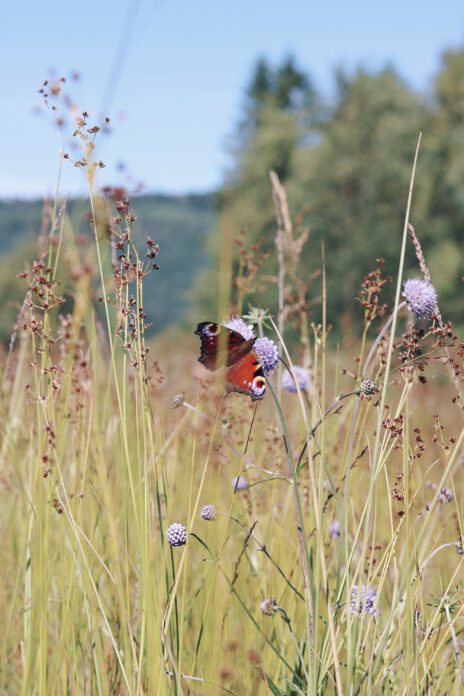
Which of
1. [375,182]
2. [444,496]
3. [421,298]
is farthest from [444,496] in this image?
[375,182]

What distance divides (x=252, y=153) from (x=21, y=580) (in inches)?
1294

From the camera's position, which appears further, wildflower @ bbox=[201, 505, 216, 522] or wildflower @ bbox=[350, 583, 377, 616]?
wildflower @ bbox=[201, 505, 216, 522]

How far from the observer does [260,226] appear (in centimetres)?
2930

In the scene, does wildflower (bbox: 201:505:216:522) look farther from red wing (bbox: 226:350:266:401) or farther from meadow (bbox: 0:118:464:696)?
red wing (bbox: 226:350:266:401)

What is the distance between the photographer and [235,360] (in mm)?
1396

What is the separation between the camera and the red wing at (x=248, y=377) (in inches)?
53.4

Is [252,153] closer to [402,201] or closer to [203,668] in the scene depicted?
[402,201]

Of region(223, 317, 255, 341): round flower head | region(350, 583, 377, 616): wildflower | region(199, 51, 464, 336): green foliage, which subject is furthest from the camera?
region(199, 51, 464, 336): green foliage

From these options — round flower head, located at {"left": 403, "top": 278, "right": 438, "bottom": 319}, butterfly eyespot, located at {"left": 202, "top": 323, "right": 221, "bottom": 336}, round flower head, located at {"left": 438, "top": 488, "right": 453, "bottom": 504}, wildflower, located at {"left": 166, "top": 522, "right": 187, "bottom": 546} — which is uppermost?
round flower head, located at {"left": 403, "top": 278, "right": 438, "bottom": 319}

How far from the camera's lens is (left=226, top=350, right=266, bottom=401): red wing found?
1.36 metres

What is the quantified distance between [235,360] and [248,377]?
5 cm

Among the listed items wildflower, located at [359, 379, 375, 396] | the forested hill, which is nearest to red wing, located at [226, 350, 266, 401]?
wildflower, located at [359, 379, 375, 396]

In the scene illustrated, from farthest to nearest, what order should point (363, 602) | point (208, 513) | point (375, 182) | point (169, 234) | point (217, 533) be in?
point (169, 234) → point (375, 182) → point (217, 533) → point (208, 513) → point (363, 602)

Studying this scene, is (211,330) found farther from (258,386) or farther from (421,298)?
(421,298)
